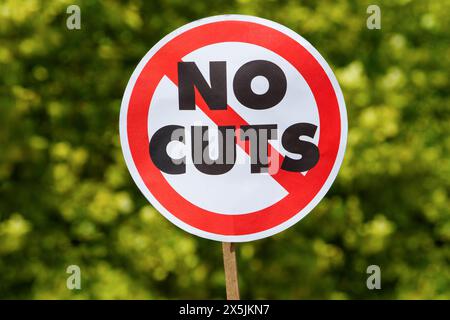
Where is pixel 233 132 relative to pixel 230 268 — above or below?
above

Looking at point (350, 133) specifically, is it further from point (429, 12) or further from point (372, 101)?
point (429, 12)

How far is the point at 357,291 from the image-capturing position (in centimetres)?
195

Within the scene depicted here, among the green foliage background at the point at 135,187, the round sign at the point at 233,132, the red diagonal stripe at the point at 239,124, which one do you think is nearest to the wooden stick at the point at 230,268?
the round sign at the point at 233,132

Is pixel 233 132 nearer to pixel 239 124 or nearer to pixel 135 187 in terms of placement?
pixel 239 124

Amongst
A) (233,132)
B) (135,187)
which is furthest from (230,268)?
(135,187)

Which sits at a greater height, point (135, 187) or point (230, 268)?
point (135, 187)

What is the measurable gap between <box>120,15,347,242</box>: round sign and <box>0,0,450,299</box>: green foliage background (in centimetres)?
68

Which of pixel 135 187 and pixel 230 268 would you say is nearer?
pixel 230 268

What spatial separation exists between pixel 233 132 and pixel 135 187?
2.56 feet

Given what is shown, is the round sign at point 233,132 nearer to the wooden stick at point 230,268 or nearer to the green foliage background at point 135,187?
the wooden stick at point 230,268

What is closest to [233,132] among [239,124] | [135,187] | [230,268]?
[239,124]

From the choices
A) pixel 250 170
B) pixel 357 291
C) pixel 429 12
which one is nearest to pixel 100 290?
pixel 357 291

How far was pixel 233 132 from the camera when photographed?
116 cm

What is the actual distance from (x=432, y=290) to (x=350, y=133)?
A: 0.49 meters
